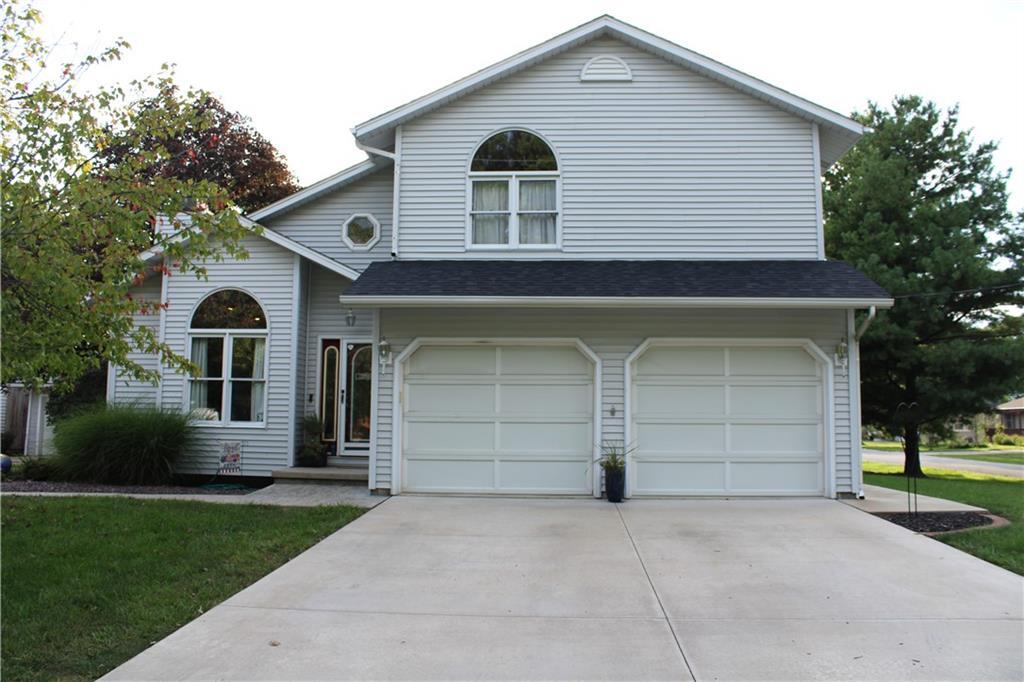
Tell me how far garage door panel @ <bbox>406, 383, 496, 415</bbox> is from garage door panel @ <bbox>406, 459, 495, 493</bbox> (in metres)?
0.73

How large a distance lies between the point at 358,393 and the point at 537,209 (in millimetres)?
4436

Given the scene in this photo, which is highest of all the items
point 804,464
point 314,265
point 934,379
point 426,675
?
point 314,265

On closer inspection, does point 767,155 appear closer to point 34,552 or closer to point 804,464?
point 804,464

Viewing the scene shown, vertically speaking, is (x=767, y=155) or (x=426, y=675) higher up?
(x=767, y=155)

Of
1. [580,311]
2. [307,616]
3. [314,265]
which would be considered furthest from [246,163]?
[307,616]

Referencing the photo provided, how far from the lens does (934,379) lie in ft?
57.9

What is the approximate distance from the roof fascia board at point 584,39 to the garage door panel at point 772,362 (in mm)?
3466

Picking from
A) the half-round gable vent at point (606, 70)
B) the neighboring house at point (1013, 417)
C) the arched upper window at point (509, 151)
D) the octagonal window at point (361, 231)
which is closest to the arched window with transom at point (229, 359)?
the octagonal window at point (361, 231)

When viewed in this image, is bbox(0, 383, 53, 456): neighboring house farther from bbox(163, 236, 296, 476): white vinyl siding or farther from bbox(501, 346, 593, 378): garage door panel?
bbox(501, 346, 593, 378): garage door panel

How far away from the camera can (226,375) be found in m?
11.8

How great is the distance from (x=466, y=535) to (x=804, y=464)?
17.0 ft

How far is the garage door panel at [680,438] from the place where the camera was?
9992 millimetres

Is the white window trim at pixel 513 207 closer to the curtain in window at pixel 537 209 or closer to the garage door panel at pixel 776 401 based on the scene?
the curtain in window at pixel 537 209

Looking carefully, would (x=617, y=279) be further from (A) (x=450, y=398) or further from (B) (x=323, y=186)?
(B) (x=323, y=186)
